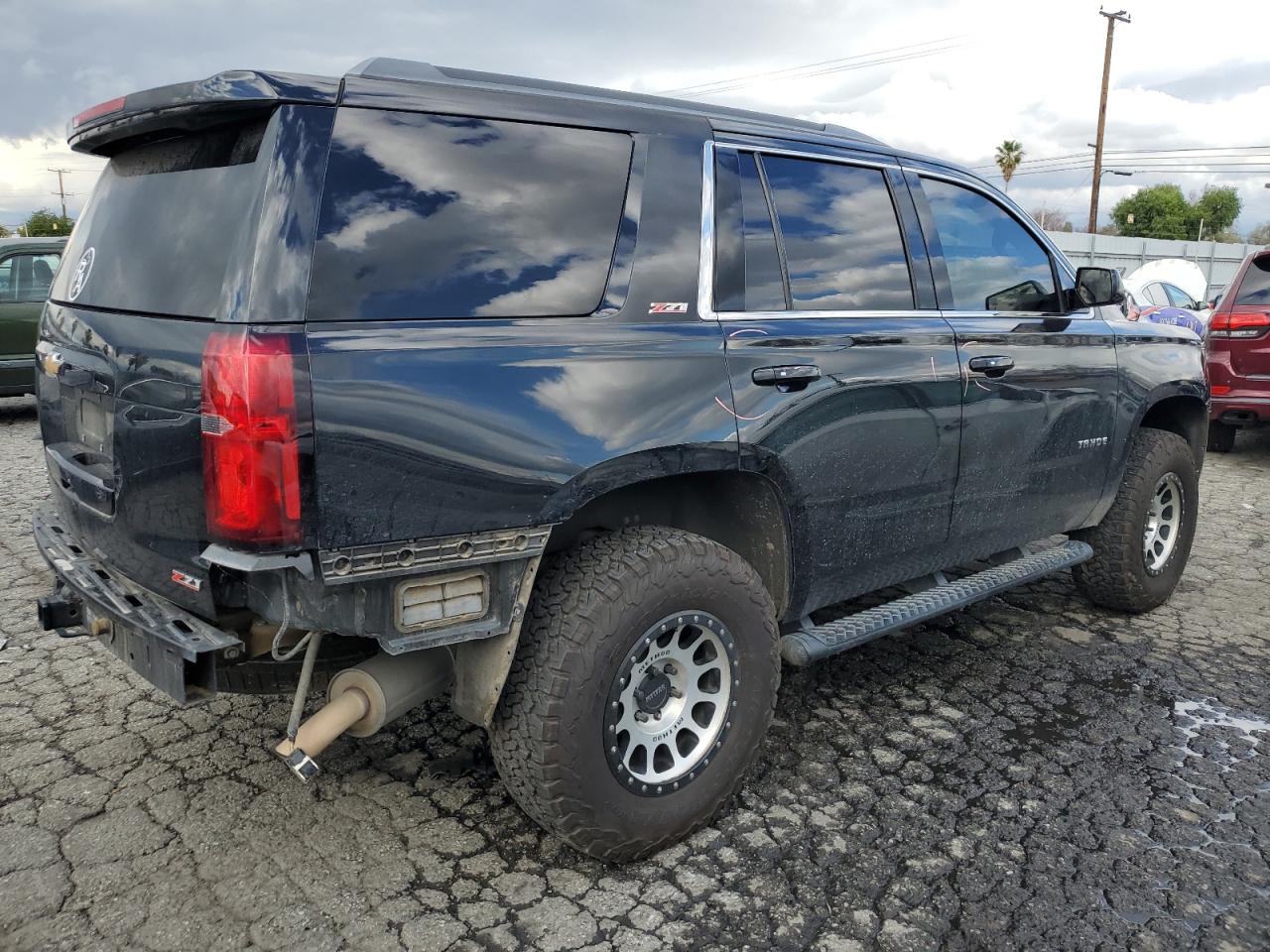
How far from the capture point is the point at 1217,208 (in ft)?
247

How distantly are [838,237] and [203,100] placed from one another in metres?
1.96

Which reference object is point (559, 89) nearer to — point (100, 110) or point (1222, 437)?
point (100, 110)

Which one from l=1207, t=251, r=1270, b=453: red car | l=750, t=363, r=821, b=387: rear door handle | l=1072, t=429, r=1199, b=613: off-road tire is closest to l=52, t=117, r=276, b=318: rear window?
l=750, t=363, r=821, b=387: rear door handle

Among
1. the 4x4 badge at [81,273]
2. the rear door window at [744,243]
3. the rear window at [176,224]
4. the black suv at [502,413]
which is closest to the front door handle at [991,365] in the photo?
the black suv at [502,413]

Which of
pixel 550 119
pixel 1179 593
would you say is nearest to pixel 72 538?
pixel 550 119

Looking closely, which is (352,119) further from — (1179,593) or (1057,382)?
(1179,593)

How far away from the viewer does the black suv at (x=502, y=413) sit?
229 cm

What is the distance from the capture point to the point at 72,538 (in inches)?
121

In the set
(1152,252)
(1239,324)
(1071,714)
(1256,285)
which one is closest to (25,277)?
(1071,714)

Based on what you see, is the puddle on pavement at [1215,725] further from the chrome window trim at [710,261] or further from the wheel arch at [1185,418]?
the chrome window trim at [710,261]

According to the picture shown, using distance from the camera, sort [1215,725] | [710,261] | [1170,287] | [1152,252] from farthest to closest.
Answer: [1152,252] < [1170,287] < [1215,725] < [710,261]

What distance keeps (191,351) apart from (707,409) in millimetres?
1310

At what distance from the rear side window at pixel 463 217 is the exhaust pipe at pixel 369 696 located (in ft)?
3.05

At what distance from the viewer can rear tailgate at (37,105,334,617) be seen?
7.48 ft
